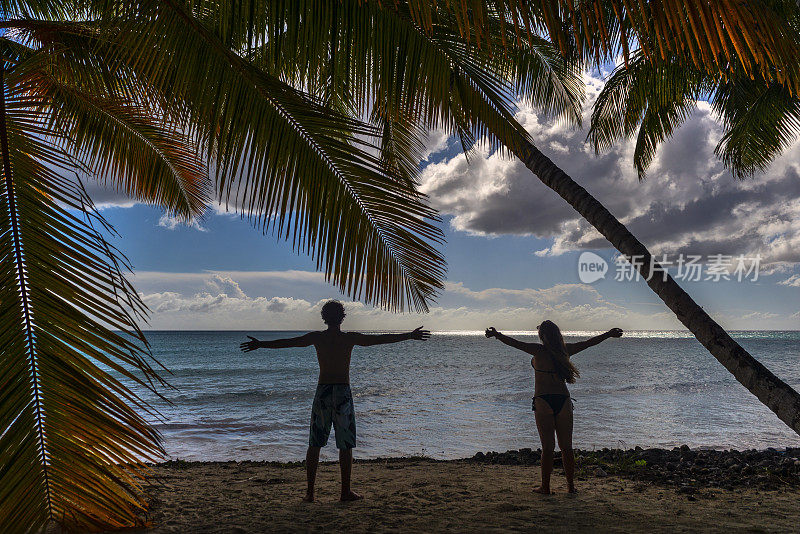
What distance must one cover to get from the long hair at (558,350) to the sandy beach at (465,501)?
3.90 ft

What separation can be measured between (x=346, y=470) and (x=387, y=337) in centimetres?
127

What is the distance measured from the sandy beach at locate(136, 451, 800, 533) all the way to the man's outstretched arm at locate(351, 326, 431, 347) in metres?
1.48

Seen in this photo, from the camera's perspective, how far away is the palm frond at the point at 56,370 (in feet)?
7.63

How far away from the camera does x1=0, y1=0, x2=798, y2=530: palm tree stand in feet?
7.64

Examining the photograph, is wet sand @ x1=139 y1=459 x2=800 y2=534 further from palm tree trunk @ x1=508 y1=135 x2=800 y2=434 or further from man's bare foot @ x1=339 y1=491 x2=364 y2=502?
palm tree trunk @ x1=508 y1=135 x2=800 y2=434

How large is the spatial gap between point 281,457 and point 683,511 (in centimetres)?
659

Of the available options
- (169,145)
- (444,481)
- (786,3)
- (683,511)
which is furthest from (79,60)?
(786,3)

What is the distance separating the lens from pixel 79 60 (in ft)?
15.4

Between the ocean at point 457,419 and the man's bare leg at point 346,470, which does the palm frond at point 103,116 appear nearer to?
the man's bare leg at point 346,470

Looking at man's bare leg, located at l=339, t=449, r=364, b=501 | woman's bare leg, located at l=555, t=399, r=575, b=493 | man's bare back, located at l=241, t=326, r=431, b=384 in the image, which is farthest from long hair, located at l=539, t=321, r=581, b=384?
man's bare leg, located at l=339, t=449, r=364, b=501

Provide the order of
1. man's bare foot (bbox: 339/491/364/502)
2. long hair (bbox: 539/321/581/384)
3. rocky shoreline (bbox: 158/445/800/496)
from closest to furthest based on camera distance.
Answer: man's bare foot (bbox: 339/491/364/502) < long hair (bbox: 539/321/581/384) < rocky shoreline (bbox: 158/445/800/496)

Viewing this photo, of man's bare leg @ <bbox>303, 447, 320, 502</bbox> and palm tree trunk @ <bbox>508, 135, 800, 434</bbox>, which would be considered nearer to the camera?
palm tree trunk @ <bbox>508, 135, 800, 434</bbox>

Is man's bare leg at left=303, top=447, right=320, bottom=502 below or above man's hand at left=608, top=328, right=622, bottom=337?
below

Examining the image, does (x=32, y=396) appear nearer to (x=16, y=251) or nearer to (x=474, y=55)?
(x=16, y=251)
